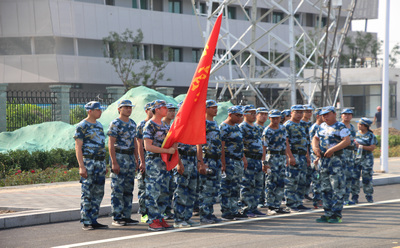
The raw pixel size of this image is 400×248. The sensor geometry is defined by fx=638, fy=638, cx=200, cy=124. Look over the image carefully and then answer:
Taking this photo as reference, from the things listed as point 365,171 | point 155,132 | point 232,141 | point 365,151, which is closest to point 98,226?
point 155,132

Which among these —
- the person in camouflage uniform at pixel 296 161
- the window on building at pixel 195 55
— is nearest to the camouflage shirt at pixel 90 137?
the person in camouflage uniform at pixel 296 161

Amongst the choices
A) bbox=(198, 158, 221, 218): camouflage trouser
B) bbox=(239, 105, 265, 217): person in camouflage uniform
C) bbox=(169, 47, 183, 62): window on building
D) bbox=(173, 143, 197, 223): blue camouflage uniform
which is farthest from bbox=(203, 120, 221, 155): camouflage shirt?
bbox=(169, 47, 183, 62): window on building

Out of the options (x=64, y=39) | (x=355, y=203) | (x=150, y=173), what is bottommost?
(x=355, y=203)

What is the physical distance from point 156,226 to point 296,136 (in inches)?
152

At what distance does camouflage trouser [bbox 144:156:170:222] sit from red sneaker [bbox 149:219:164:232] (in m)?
0.06

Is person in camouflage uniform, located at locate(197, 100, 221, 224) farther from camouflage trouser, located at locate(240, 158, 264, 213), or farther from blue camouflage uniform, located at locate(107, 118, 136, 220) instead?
blue camouflage uniform, located at locate(107, 118, 136, 220)

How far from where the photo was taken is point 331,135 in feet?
34.4

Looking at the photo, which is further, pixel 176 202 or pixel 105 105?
pixel 105 105

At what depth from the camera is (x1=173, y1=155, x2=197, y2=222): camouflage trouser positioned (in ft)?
32.4

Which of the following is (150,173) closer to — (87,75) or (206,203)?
(206,203)

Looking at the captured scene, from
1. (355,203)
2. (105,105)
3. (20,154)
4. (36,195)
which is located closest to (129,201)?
(36,195)

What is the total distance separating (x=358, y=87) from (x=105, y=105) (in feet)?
74.2

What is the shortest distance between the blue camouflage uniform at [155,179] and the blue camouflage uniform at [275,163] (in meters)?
2.49

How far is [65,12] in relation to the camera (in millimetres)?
44594
